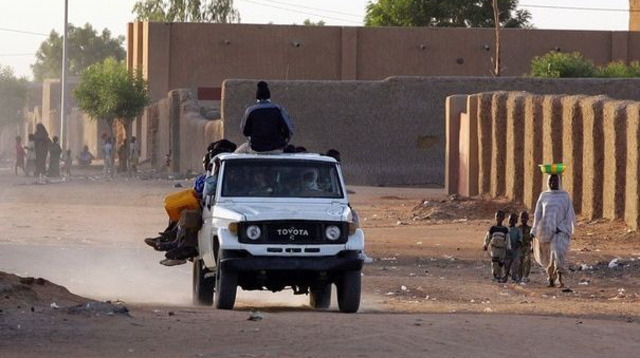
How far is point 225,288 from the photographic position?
15.6 m

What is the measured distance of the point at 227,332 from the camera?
13.3 m

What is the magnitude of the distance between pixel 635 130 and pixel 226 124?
55.8 feet

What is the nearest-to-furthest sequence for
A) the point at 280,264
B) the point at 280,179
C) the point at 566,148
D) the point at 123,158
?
the point at 280,264 → the point at 280,179 → the point at 566,148 → the point at 123,158

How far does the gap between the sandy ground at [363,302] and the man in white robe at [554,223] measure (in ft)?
1.69

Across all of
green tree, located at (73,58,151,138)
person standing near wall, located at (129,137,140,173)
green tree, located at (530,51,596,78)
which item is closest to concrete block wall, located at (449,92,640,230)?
green tree, located at (530,51,596,78)

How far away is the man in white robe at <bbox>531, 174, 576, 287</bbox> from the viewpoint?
19141 millimetres

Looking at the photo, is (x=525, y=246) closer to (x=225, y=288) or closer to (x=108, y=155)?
Answer: (x=225, y=288)

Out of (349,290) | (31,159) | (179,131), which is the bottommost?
(349,290)

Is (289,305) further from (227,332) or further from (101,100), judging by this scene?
(101,100)

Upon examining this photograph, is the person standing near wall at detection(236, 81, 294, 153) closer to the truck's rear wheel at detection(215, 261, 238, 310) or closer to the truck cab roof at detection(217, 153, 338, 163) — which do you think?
the truck cab roof at detection(217, 153, 338, 163)

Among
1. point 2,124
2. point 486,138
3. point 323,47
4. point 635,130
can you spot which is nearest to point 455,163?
point 486,138

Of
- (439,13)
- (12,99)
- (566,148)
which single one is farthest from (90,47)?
(566,148)

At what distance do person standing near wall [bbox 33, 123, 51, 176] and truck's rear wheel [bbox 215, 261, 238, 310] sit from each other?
3486cm

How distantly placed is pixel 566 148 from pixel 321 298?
12.2 m
